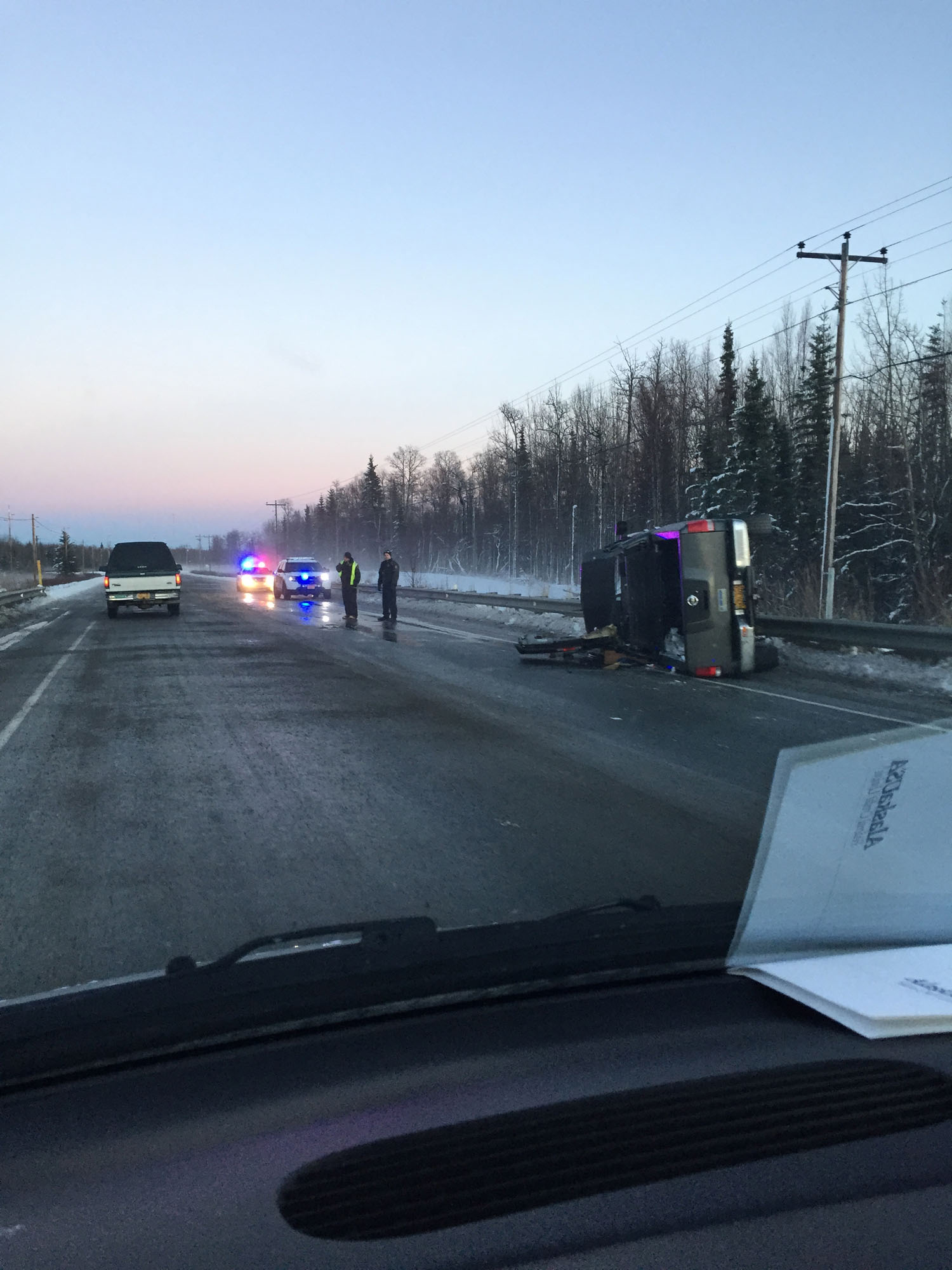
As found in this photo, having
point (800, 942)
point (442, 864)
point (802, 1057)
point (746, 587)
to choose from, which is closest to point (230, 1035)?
point (802, 1057)

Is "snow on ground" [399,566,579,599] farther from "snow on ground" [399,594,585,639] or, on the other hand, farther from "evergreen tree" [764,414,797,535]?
"evergreen tree" [764,414,797,535]

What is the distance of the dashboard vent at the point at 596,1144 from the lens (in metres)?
1.57

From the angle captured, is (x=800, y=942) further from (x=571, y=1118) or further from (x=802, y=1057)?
(x=571, y=1118)

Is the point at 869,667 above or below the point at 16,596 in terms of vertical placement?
below

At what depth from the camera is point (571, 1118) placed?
1820 mm

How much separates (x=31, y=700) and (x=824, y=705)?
935 cm

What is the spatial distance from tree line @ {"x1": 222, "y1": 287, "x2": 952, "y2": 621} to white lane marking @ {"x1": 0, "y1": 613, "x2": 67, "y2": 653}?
59.5 ft

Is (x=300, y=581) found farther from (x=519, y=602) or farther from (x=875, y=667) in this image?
(x=875, y=667)

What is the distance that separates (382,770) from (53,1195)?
5923 millimetres

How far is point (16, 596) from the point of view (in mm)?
33719

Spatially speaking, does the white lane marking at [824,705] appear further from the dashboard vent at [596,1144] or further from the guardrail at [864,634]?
the dashboard vent at [596,1144]

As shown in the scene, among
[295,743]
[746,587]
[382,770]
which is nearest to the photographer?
[382,770]

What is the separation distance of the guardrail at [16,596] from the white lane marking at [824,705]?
87.3 feet

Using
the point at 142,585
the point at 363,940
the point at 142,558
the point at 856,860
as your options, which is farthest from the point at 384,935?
the point at 142,558
